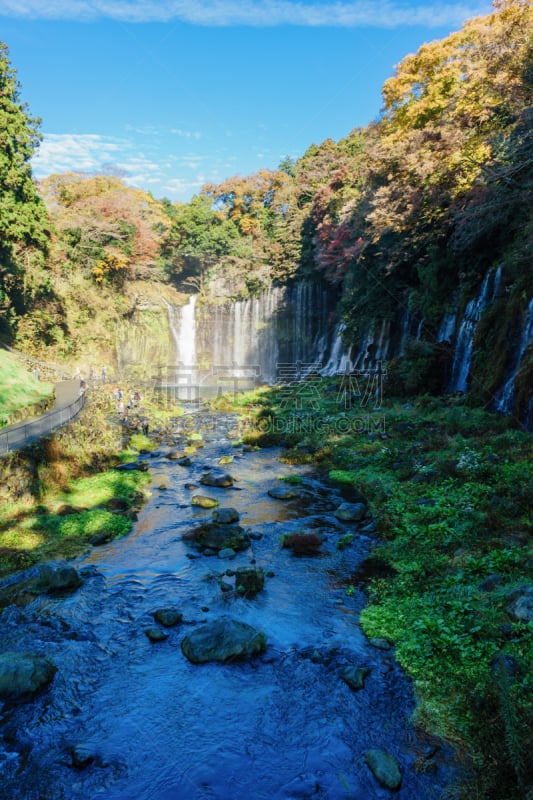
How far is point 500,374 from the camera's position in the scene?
1680 centimetres

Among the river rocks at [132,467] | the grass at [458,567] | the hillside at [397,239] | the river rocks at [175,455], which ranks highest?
the hillside at [397,239]

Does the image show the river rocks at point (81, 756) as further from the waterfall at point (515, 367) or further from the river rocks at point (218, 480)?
the waterfall at point (515, 367)

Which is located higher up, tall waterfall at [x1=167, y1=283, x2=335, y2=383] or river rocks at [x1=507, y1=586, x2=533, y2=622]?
tall waterfall at [x1=167, y1=283, x2=335, y2=383]

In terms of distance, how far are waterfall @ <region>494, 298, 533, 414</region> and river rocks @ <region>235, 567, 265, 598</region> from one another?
10581mm

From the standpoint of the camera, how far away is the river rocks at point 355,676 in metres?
6.82

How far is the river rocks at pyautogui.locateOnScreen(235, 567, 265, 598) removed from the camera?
945 cm

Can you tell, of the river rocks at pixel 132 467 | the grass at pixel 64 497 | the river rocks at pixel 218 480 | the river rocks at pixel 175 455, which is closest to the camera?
the grass at pixel 64 497

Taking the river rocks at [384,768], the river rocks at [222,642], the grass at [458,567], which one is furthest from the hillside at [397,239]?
the river rocks at [384,768]

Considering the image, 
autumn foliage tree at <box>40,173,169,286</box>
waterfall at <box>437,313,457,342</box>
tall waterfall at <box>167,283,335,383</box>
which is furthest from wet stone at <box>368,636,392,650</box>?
autumn foliage tree at <box>40,173,169,286</box>

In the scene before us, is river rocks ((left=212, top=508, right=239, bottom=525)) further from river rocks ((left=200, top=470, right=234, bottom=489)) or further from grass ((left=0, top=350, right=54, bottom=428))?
grass ((left=0, top=350, right=54, bottom=428))

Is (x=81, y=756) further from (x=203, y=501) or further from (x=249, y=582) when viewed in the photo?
(x=203, y=501)

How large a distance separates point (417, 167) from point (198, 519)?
19.2 metres

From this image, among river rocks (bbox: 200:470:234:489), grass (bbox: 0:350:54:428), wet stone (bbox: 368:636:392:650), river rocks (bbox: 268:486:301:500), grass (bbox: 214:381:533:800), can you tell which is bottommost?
river rocks (bbox: 200:470:234:489)

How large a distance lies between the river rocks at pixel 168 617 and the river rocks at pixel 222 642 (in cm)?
67
